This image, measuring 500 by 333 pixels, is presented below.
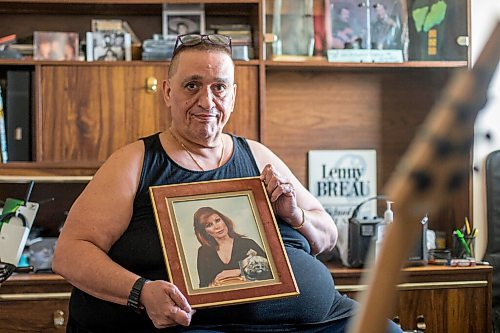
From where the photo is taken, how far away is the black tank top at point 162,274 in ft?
5.51

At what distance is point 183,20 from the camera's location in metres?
2.92

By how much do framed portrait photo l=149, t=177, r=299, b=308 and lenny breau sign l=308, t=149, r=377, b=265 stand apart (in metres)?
1.34

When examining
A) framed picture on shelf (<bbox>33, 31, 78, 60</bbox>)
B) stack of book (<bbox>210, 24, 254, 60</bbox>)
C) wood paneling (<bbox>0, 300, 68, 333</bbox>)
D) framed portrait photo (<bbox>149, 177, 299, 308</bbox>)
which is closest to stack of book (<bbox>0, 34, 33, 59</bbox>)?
framed picture on shelf (<bbox>33, 31, 78, 60</bbox>)

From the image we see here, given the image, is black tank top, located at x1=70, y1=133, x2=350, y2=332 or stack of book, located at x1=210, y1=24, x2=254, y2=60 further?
stack of book, located at x1=210, y1=24, x2=254, y2=60

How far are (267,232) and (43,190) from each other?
152 centimetres

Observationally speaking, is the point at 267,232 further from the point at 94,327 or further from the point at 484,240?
the point at 484,240

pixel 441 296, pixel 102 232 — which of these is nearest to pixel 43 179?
pixel 102 232

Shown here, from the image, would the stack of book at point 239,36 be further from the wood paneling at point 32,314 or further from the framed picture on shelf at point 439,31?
the wood paneling at point 32,314

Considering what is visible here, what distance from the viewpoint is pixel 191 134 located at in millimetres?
1934

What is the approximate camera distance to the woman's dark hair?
5.41 ft

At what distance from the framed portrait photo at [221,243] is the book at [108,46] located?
119cm

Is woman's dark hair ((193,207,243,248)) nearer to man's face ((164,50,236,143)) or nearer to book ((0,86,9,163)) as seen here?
man's face ((164,50,236,143))

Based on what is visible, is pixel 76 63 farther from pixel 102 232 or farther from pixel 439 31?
pixel 439 31

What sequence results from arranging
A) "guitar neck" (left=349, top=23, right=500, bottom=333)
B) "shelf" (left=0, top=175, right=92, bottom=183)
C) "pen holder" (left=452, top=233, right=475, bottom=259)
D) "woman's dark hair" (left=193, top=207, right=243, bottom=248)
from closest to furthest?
"guitar neck" (left=349, top=23, right=500, bottom=333) → "woman's dark hair" (left=193, top=207, right=243, bottom=248) → "shelf" (left=0, top=175, right=92, bottom=183) → "pen holder" (left=452, top=233, right=475, bottom=259)
